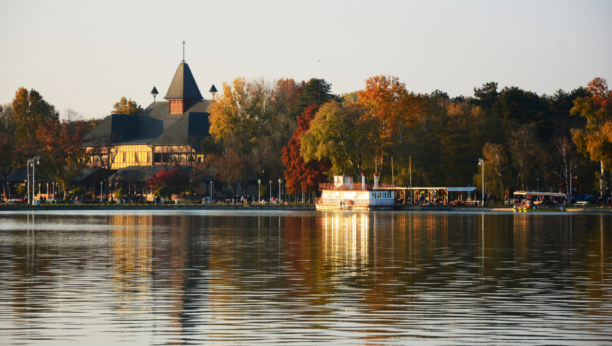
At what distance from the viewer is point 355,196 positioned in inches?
3772

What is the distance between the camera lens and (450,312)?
48.2ft

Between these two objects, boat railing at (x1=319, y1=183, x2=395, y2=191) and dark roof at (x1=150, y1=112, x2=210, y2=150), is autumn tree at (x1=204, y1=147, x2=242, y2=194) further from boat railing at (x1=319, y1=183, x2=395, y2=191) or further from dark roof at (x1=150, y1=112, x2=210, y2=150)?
dark roof at (x1=150, y1=112, x2=210, y2=150)

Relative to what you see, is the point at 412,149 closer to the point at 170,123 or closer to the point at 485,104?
the point at 485,104

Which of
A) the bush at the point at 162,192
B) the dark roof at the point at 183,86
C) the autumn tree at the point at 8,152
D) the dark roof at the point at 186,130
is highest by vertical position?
the dark roof at the point at 183,86

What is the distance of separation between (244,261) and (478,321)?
12.9 m

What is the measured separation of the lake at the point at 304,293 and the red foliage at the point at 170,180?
7661 centimetres

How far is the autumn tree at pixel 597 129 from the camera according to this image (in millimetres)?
79125

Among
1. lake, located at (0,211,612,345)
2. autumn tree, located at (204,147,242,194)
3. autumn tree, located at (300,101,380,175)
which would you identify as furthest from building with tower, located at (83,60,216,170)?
lake, located at (0,211,612,345)

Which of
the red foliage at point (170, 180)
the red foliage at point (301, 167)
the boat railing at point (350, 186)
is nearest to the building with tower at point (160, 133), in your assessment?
the red foliage at point (170, 180)

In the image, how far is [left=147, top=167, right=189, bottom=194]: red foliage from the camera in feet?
359

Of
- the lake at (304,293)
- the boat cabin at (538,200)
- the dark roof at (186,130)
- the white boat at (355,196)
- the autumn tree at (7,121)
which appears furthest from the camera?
the autumn tree at (7,121)

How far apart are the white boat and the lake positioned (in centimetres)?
6062

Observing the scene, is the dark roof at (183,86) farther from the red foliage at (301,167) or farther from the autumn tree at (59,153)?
the red foliage at (301,167)

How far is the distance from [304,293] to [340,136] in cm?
7728
